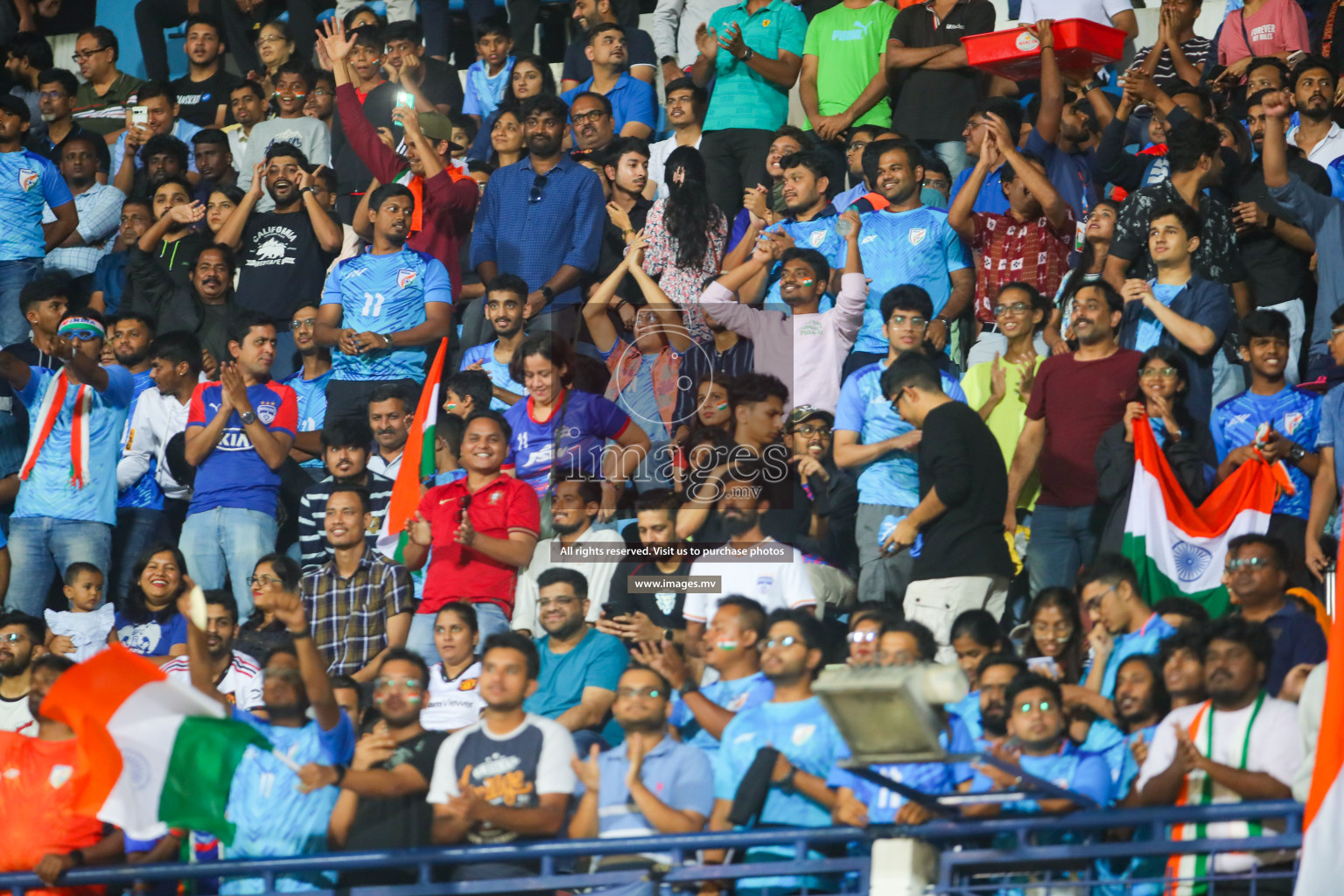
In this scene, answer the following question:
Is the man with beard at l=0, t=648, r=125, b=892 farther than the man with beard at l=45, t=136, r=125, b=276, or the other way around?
the man with beard at l=45, t=136, r=125, b=276

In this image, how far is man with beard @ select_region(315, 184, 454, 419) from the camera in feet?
30.7

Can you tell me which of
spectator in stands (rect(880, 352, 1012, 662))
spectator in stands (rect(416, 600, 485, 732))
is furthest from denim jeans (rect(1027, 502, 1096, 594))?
spectator in stands (rect(416, 600, 485, 732))

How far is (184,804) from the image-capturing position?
595 centimetres

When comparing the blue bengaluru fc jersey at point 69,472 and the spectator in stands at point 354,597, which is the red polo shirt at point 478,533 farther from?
the blue bengaluru fc jersey at point 69,472

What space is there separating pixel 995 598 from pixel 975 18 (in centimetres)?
470

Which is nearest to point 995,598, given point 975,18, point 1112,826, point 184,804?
point 1112,826

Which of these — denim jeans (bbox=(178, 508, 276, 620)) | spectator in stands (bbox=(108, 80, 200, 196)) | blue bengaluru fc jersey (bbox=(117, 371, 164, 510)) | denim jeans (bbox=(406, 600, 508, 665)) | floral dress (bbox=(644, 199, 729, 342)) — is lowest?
denim jeans (bbox=(406, 600, 508, 665))

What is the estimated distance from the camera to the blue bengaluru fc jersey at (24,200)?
10930 millimetres

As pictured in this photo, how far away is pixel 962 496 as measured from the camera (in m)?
7.09

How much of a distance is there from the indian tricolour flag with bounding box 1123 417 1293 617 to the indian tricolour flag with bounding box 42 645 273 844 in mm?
3732

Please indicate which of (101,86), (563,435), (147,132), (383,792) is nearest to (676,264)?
(563,435)

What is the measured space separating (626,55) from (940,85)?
217cm

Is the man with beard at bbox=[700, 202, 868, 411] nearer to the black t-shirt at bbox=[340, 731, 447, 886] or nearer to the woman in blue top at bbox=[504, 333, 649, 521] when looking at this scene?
the woman in blue top at bbox=[504, 333, 649, 521]

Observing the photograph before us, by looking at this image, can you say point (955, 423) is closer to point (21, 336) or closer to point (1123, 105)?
point (1123, 105)
